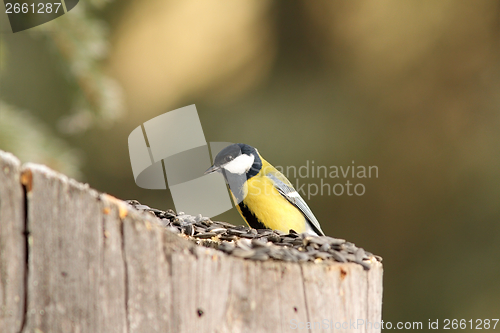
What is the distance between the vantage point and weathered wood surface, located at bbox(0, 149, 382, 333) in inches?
29.5

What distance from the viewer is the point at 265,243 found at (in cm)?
122

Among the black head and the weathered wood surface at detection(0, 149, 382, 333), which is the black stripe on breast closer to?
the black head

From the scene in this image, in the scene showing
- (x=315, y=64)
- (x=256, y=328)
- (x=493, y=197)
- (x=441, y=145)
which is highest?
(x=315, y=64)

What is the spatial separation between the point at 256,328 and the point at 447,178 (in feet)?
11.5

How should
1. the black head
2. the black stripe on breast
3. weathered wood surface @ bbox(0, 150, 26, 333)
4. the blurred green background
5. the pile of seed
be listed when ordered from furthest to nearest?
the blurred green background → the black head → the black stripe on breast → the pile of seed → weathered wood surface @ bbox(0, 150, 26, 333)

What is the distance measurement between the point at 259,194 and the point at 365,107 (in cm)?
224

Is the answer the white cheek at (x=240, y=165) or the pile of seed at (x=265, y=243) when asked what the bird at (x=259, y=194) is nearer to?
the white cheek at (x=240, y=165)

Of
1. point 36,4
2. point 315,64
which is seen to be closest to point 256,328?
point 36,4

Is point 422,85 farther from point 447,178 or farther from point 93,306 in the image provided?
point 93,306

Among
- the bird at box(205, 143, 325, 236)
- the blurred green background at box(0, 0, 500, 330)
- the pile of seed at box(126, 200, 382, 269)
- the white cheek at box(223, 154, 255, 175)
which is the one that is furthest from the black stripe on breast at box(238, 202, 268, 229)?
the blurred green background at box(0, 0, 500, 330)

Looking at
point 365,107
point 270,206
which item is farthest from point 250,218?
point 365,107

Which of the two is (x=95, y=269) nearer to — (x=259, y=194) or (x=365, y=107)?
(x=259, y=194)

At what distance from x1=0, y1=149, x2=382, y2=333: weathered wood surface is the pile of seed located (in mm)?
123

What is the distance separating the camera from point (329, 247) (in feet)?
3.70
